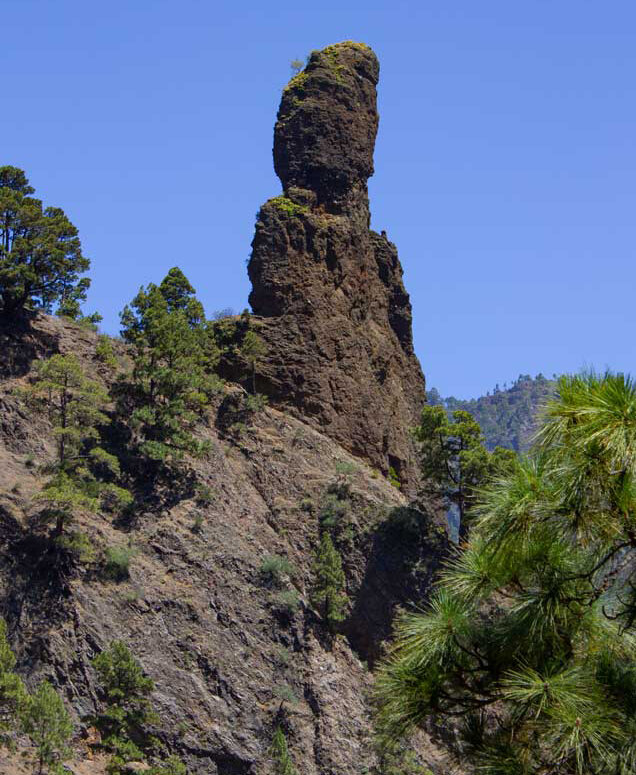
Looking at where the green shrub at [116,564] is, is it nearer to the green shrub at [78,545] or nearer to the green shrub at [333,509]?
the green shrub at [78,545]

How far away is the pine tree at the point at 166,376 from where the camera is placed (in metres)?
50.2

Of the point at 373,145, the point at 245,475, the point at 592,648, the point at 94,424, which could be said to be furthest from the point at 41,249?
the point at 592,648

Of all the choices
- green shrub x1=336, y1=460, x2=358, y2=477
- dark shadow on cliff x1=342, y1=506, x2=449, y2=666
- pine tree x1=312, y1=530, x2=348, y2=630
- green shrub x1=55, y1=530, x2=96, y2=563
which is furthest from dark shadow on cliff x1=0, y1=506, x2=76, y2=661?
green shrub x1=336, y1=460, x2=358, y2=477

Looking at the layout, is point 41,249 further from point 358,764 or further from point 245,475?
point 358,764

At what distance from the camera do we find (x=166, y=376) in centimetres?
5069

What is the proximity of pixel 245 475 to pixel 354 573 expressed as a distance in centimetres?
721

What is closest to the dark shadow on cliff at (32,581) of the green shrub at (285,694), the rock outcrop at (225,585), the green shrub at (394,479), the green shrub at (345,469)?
the rock outcrop at (225,585)

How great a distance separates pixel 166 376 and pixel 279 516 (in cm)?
873

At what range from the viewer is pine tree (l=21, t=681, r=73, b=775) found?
32.5m

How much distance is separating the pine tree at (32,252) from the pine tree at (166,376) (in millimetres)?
3547

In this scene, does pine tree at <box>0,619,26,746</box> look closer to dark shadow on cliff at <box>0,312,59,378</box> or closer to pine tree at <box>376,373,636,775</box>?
dark shadow on cliff at <box>0,312,59,378</box>

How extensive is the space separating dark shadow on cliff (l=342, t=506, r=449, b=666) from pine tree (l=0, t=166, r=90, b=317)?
19.7 metres

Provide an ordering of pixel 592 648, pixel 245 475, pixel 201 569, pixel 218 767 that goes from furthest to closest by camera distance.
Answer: pixel 245 475
pixel 201 569
pixel 218 767
pixel 592 648

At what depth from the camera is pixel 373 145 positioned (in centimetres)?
6781
